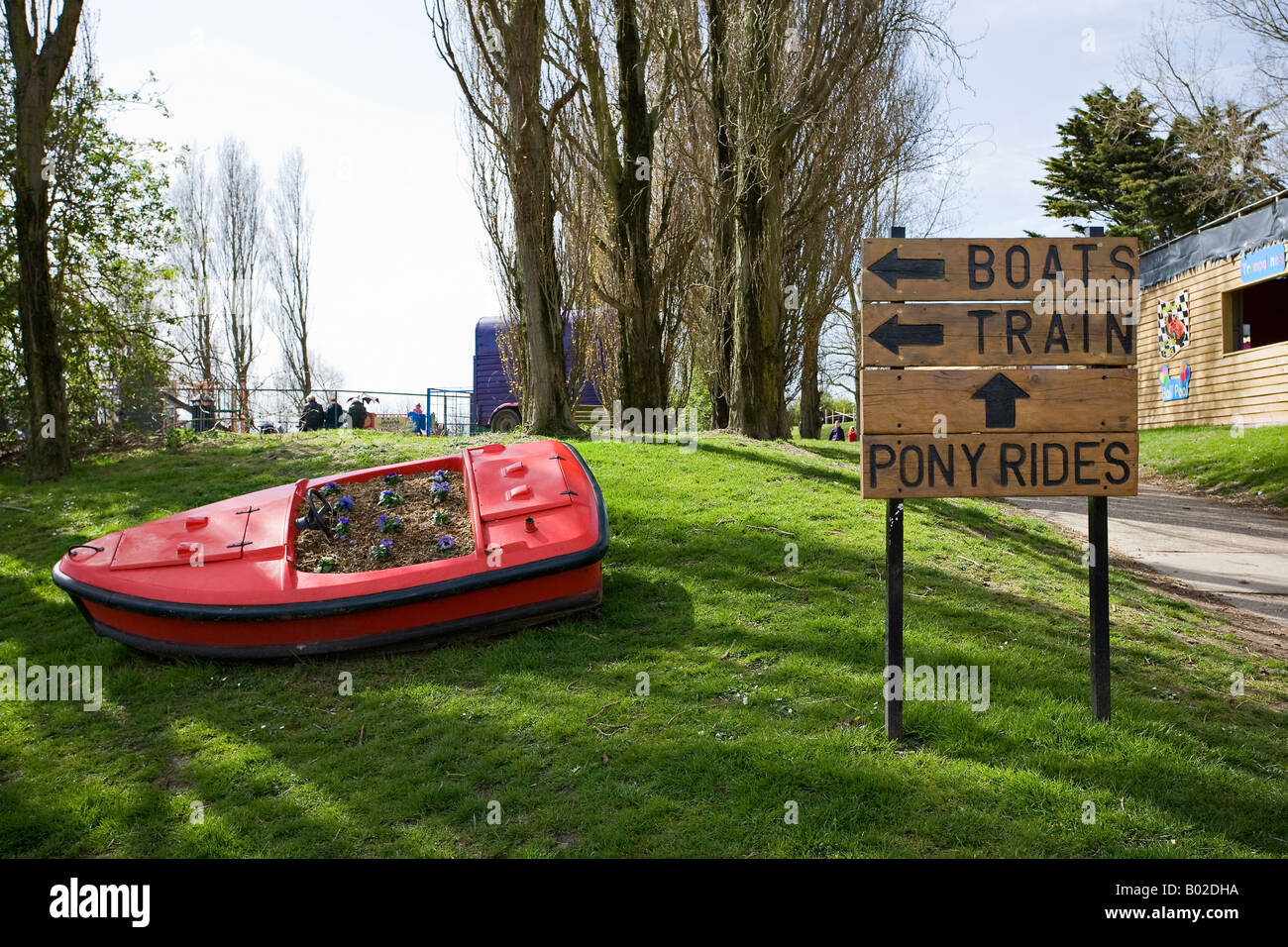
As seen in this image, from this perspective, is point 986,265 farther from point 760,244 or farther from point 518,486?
point 760,244

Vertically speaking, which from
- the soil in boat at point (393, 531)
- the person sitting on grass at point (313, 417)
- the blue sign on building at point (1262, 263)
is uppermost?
the blue sign on building at point (1262, 263)

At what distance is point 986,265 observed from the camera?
4109 mm

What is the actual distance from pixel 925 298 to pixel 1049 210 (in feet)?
116

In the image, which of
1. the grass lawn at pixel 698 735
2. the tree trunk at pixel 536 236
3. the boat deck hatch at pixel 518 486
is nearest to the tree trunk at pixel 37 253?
the grass lawn at pixel 698 735

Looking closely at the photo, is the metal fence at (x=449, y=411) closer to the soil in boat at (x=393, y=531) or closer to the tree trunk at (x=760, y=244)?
the tree trunk at (x=760, y=244)

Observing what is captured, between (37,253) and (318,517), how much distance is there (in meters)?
7.44

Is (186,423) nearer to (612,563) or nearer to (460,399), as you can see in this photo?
(460,399)

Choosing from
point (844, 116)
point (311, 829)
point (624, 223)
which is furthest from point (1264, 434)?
point (311, 829)

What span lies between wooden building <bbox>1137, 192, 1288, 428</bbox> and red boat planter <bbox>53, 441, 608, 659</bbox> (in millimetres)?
15951

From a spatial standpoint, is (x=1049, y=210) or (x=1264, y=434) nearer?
(x=1264, y=434)

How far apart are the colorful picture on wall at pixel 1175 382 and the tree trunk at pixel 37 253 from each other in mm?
20851

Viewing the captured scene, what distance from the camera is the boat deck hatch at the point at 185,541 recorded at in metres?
5.29

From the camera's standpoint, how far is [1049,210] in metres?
34.7

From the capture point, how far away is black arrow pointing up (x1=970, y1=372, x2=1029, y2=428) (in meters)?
4.12
